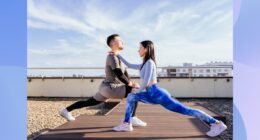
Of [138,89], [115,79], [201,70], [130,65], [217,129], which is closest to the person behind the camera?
[217,129]

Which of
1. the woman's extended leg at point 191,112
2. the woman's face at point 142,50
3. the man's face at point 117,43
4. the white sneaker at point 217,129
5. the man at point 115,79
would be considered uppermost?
the man's face at point 117,43

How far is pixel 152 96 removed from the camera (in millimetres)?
3326

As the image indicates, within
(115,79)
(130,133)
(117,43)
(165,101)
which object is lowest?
(130,133)

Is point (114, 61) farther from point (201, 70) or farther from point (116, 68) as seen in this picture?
point (201, 70)

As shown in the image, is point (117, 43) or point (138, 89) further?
point (117, 43)

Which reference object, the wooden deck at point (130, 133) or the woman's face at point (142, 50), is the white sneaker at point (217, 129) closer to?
the wooden deck at point (130, 133)

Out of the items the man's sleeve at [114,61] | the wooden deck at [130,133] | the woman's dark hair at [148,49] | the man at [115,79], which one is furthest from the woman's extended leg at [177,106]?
the man's sleeve at [114,61]

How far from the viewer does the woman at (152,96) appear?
324 centimetres

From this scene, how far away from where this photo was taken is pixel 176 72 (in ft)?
40.6

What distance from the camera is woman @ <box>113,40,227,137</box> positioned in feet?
10.6

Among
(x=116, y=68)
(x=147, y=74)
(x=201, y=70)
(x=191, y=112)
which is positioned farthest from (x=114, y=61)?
(x=201, y=70)

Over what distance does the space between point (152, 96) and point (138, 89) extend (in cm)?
21

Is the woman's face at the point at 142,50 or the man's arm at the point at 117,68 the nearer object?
the woman's face at the point at 142,50

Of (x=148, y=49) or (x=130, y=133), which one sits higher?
(x=148, y=49)
